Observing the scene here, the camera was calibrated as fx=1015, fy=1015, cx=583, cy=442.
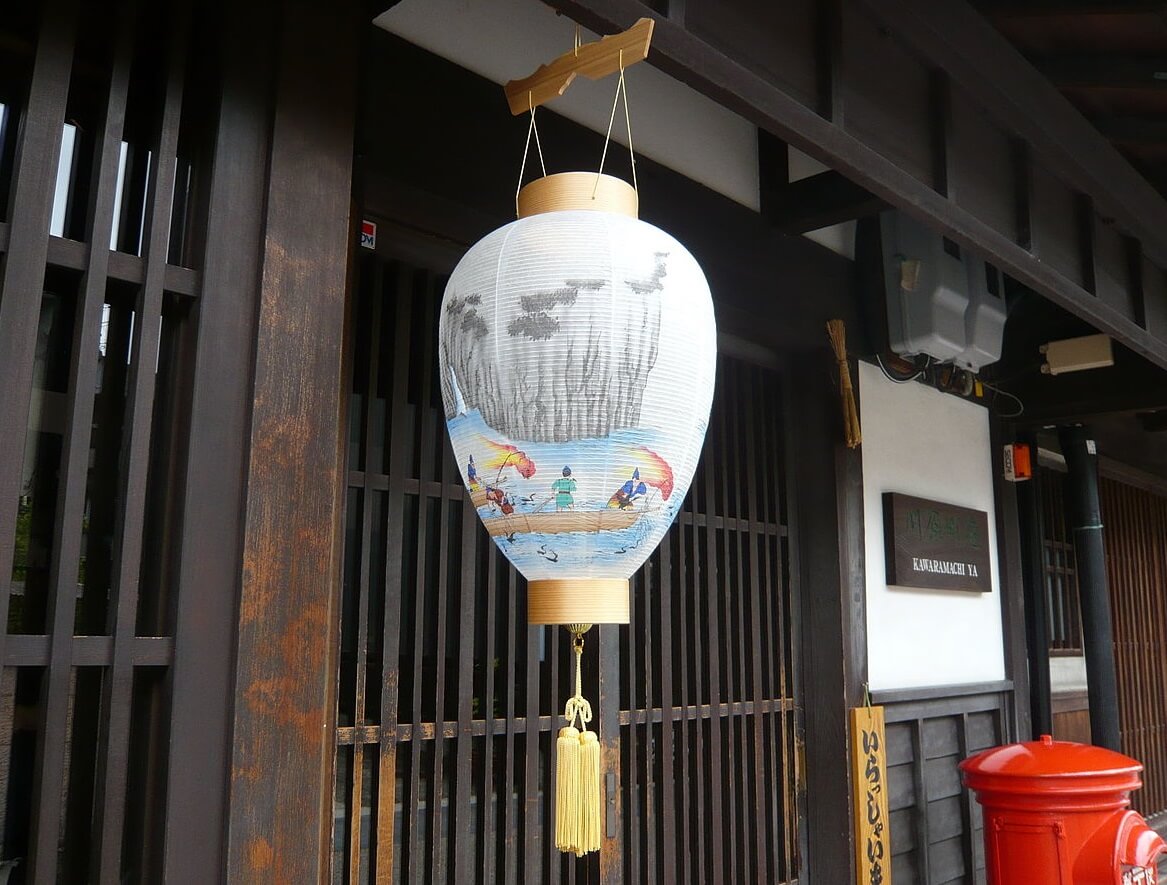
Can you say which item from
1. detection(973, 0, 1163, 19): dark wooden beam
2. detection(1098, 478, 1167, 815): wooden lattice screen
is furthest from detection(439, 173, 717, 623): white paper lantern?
detection(1098, 478, 1167, 815): wooden lattice screen

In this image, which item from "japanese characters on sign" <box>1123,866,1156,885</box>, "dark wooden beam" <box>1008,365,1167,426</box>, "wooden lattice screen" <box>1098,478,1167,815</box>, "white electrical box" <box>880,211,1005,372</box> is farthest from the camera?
"wooden lattice screen" <box>1098,478,1167,815</box>

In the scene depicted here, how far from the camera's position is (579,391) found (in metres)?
2.21

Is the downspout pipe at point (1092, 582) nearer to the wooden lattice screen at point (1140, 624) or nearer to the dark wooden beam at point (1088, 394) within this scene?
the dark wooden beam at point (1088, 394)

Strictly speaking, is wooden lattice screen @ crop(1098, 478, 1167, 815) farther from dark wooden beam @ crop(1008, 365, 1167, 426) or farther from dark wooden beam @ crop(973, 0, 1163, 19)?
dark wooden beam @ crop(973, 0, 1163, 19)

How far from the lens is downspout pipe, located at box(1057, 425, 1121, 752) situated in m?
7.71

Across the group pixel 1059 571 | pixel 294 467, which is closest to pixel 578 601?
pixel 294 467

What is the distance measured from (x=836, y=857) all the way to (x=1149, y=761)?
6.05 meters

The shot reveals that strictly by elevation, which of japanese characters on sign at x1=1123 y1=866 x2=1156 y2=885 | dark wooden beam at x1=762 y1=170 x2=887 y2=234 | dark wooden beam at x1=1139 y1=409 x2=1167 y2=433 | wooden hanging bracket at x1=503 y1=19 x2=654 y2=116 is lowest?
japanese characters on sign at x1=1123 y1=866 x2=1156 y2=885

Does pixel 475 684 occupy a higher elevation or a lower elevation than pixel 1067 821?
higher

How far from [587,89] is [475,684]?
2581 millimetres

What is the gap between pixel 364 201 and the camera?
139 inches

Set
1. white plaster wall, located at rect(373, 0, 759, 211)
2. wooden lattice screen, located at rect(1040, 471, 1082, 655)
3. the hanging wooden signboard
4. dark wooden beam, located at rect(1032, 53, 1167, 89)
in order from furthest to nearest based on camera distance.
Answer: wooden lattice screen, located at rect(1040, 471, 1082, 655), the hanging wooden signboard, dark wooden beam, located at rect(1032, 53, 1167, 89), white plaster wall, located at rect(373, 0, 759, 211)

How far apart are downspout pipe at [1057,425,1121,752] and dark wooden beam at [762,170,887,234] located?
384 centimetres

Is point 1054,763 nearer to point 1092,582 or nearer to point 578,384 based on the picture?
point 1092,582
